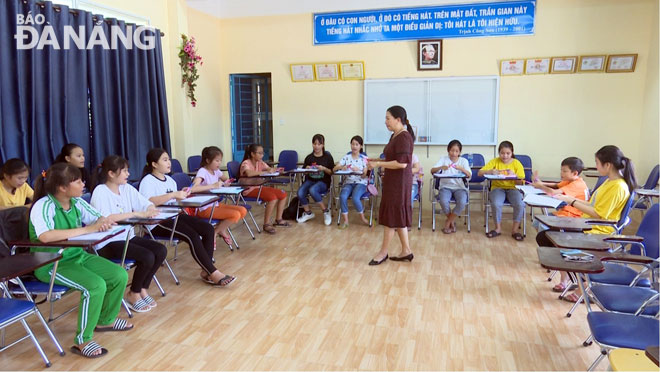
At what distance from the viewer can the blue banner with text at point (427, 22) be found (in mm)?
6441

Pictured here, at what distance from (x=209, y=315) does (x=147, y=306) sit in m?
0.49

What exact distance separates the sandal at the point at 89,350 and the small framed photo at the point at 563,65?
6408 mm

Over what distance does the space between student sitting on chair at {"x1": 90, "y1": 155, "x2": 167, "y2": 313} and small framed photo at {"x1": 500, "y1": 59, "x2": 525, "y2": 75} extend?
5311 millimetres

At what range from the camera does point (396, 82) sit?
23.0 feet

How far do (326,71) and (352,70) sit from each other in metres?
0.43

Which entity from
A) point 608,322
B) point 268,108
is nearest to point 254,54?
point 268,108

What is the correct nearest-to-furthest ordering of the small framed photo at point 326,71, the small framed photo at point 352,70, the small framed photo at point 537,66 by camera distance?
the small framed photo at point 537,66 → the small framed photo at point 352,70 → the small framed photo at point 326,71

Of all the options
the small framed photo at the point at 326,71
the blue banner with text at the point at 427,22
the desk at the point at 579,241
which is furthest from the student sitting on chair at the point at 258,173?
the desk at the point at 579,241

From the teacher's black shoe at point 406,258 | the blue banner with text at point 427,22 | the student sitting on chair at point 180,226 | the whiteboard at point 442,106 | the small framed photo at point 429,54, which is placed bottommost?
the teacher's black shoe at point 406,258

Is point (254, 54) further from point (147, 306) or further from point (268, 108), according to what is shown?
point (147, 306)

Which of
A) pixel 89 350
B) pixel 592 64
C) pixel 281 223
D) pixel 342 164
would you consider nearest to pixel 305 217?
pixel 281 223

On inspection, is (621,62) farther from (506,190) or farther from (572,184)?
(572,184)

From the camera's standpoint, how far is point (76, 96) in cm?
490

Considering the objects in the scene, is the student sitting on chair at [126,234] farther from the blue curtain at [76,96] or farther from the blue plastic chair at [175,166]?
the blue plastic chair at [175,166]
